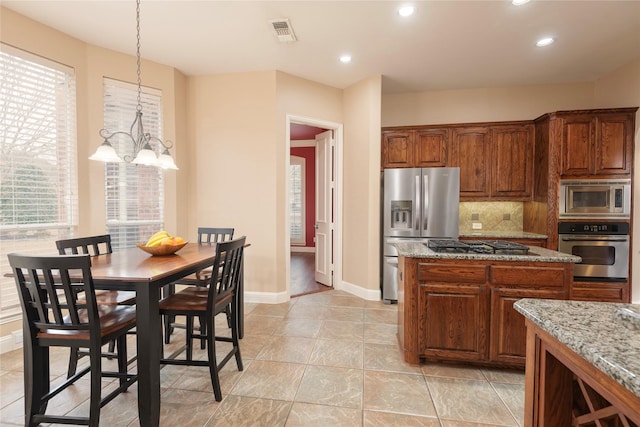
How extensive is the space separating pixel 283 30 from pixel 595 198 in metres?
4.00

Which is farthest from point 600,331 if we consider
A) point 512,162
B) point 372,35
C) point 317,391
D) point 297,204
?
point 297,204

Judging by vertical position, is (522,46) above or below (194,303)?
above

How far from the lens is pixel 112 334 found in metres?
1.70

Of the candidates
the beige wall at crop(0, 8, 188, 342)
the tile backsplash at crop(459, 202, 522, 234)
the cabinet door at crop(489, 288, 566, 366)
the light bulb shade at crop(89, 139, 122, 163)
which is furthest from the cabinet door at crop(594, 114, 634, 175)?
the beige wall at crop(0, 8, 188, 342)

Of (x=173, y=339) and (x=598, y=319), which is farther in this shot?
(x=173, y=339)

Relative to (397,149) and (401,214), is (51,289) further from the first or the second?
(397,149)

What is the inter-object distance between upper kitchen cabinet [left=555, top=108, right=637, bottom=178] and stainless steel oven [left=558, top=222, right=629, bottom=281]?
61cm

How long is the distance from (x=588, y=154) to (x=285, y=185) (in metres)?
3.68

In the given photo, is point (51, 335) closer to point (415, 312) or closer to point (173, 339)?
point (173, 339)

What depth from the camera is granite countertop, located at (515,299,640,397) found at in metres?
0.71

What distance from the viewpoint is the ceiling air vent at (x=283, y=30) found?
2.81 m

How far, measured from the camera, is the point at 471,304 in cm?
227

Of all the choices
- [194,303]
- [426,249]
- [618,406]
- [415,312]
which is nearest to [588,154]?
[426,249]

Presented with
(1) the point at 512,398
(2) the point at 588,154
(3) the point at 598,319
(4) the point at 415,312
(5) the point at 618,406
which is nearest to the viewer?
(5) the point at 618,406
